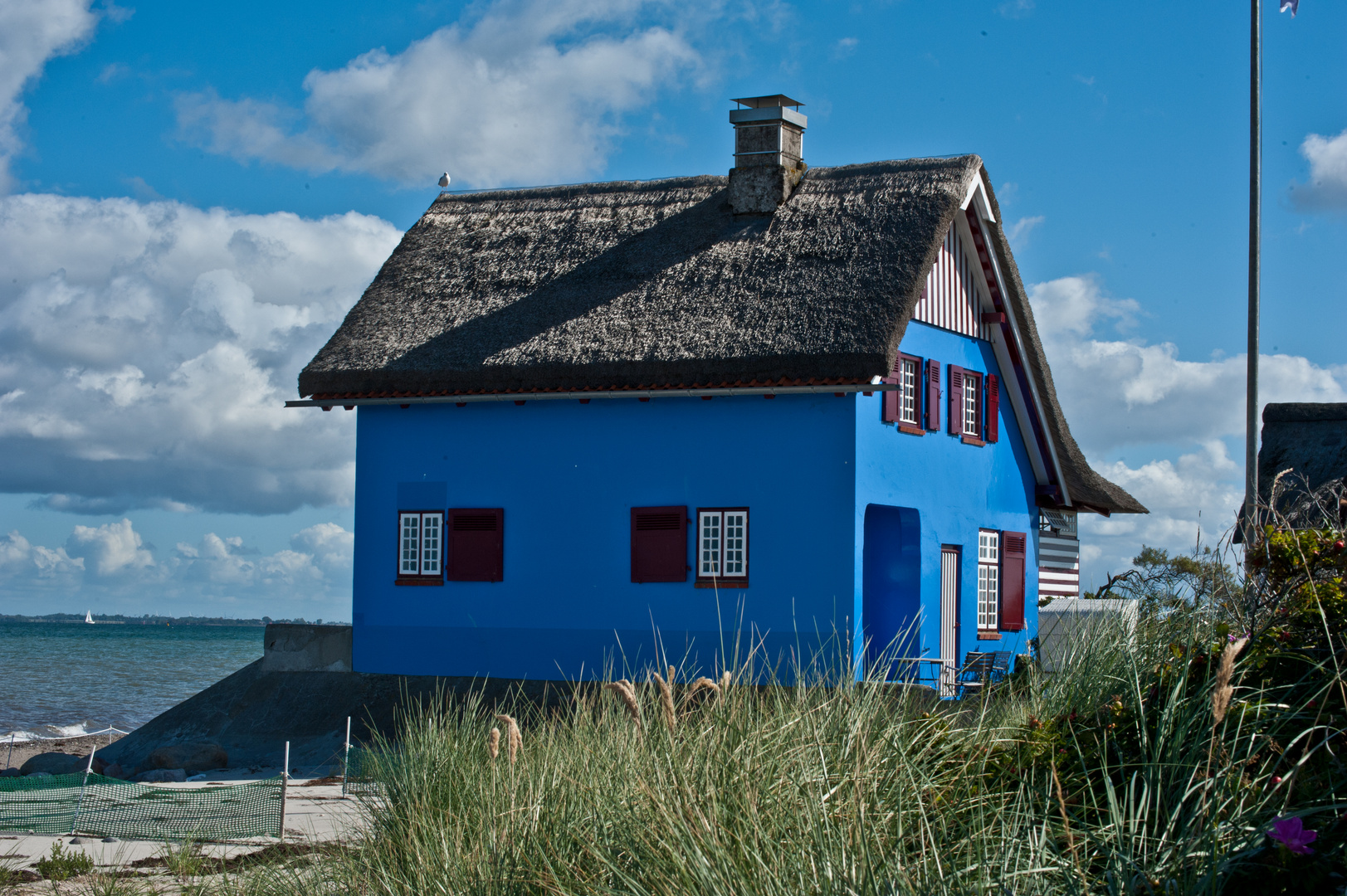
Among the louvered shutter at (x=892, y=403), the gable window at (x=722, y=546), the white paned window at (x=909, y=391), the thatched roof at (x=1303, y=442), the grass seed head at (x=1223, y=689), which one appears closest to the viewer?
the grass seed head at (x=1223, y=689)

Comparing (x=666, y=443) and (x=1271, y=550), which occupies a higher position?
(x=666, y=443)

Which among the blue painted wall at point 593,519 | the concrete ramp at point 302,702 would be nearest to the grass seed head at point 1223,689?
the blue painted wall at point 593,519

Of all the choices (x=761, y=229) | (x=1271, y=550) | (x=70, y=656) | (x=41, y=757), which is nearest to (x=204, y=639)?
(x=70, y=656)

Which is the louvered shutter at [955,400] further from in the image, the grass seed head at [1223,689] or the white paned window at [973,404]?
the grass seed head at [1223,689]

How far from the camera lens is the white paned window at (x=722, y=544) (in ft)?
49.6

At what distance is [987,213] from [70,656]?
5668cm

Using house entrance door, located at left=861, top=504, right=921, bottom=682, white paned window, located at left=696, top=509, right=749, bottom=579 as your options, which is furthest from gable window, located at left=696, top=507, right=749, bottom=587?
house entrance door, located at left=861, top=504, right=921, bottom=682

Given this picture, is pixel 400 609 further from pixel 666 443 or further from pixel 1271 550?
pixel 1271 550

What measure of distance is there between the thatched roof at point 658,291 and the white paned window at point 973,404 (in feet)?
4.16

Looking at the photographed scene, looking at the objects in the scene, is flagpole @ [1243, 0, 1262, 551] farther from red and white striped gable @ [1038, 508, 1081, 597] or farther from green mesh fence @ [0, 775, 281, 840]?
green mesh fence @ [0, 775, 281, 840]

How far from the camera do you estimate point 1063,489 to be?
65.3 ft

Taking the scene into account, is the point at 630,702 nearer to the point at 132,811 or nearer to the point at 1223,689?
the point at 1223,689

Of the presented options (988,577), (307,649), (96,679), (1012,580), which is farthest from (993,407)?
(96,679)

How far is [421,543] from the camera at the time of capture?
16.8m
